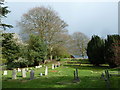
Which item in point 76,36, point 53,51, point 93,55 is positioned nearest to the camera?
point 93,55

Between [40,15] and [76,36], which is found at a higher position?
[40,15]

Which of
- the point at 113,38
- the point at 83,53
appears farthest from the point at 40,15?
the point at 83,53

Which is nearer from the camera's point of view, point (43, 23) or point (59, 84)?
point (59, 84)

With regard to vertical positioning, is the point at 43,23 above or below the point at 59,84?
above

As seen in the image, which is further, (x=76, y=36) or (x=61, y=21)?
(x=76, y=36)

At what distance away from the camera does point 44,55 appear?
1060 inches

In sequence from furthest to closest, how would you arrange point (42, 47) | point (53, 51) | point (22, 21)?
point (53, 51) < point (22, 21) < point (42, 47)

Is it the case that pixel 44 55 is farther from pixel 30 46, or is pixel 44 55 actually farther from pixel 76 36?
pixel 76 36

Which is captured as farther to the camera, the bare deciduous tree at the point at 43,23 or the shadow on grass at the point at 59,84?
the bare deciduous tree at the point at 43,23

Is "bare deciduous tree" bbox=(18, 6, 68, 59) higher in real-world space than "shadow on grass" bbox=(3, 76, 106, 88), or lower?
higher

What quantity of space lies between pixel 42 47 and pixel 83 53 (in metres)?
21.2

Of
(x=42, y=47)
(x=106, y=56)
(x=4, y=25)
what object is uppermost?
(x=4, y=25)

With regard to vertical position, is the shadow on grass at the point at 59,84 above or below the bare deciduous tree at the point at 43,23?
below

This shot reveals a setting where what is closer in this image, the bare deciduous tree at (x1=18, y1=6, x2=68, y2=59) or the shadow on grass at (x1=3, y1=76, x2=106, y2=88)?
the shadow on grass at (x1=3, y1=76, x2=106, y2=88)
